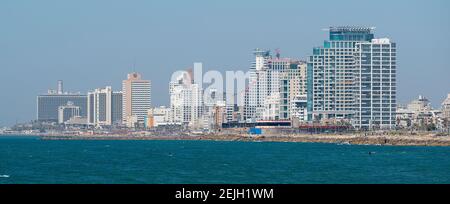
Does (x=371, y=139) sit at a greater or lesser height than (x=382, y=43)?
lesser

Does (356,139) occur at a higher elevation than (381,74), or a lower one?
lower

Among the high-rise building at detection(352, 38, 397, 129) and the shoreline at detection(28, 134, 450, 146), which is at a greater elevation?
the high-rise building at detection(352, 38, 397, 129)

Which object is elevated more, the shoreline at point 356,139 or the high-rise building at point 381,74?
the high-rise building at point 381,74

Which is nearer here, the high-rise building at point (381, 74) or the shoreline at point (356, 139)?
the shoreline at point (356, 139)

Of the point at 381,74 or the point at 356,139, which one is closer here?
the point at 356,139

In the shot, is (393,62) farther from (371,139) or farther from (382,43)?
(371,139)

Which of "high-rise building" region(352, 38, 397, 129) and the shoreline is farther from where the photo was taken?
"high-rise building" region(352, 38, 397, 129)
